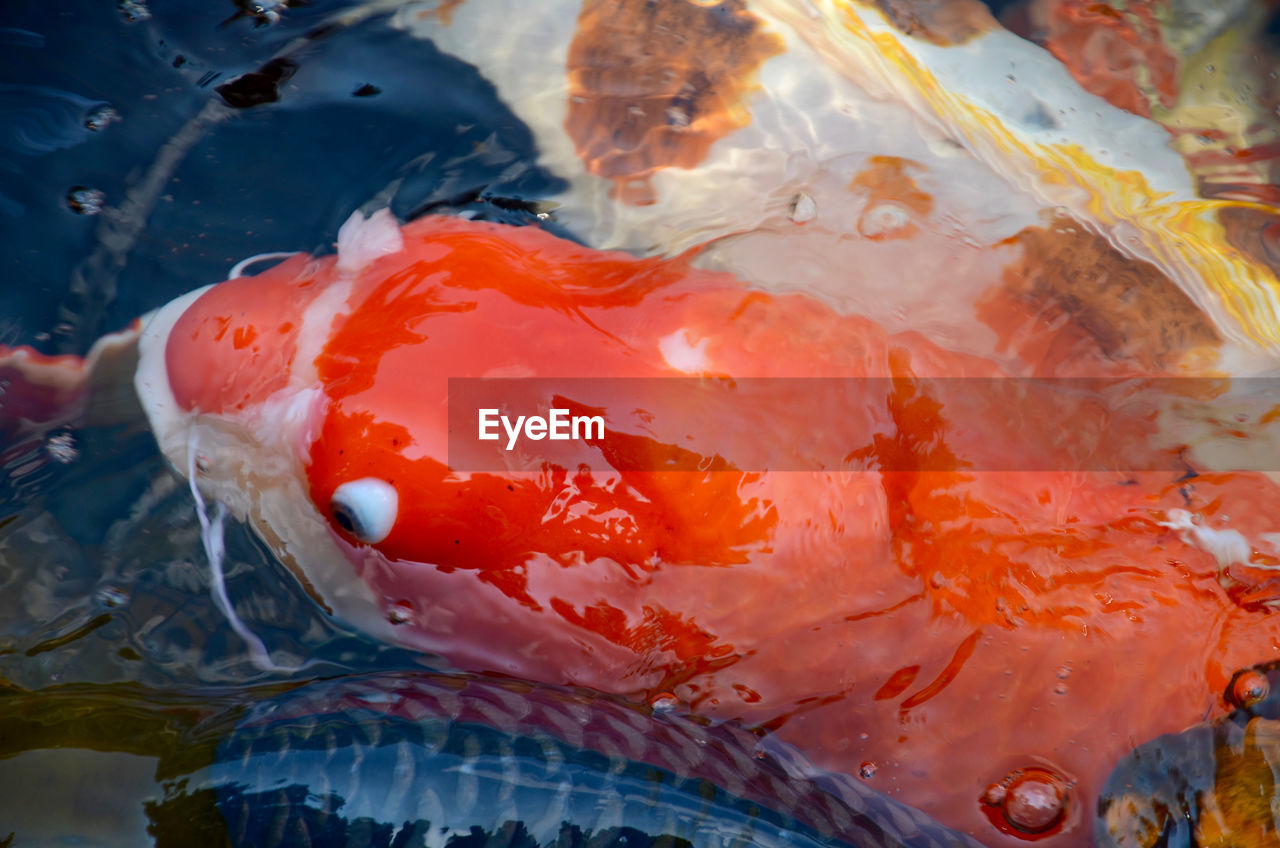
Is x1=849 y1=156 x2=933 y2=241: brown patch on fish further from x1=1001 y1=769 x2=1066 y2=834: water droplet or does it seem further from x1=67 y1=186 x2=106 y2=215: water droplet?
x1=67 y1=186 x2=106 y2=215: water droplet

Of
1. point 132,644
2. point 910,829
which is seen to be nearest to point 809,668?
point 910,829

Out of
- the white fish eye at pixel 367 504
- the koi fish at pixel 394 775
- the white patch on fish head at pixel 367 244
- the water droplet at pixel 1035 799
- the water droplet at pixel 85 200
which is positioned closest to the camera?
the koi fish at pixel 394 775

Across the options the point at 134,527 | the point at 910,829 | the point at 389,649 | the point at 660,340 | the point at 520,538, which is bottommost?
the point at 910,829

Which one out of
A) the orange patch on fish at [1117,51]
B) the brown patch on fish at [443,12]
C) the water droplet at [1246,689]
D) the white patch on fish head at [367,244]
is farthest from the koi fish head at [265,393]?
the orange patch on fish at [1117,51]

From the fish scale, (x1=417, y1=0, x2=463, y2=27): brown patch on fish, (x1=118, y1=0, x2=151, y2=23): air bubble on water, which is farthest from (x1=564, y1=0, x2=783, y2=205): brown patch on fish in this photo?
the fish scale

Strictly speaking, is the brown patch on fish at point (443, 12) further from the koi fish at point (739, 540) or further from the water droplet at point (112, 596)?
the water droplet at point (112, 596)

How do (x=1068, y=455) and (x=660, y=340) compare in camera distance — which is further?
(x=1068, y=455)

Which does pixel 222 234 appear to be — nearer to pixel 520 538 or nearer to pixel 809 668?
pixel 520 538

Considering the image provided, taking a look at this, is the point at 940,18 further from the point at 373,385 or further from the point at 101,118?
the point at 101,118
